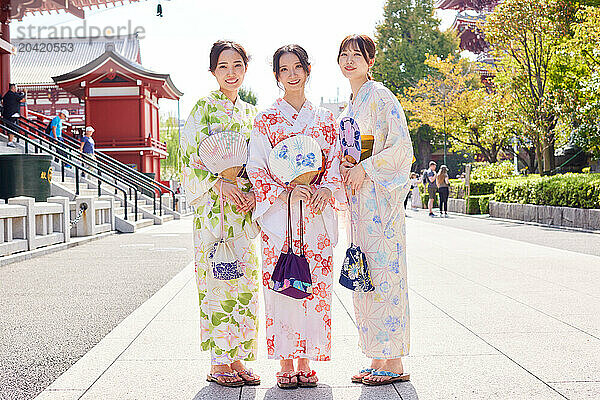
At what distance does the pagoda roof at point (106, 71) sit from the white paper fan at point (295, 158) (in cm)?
2618

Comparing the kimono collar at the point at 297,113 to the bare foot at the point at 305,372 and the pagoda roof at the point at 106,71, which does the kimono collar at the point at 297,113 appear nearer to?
the bare foot at the point at 305,372

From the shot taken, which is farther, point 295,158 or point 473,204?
point 473,204

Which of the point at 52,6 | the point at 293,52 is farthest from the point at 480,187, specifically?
the point at 293,52

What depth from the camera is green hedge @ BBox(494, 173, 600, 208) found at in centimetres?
1397

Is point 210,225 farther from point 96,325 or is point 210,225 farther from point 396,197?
point 96,325

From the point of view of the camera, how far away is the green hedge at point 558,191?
1397 cm

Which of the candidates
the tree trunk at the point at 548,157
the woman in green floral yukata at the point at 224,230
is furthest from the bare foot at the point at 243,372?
the tree trunk at the point at 548,157

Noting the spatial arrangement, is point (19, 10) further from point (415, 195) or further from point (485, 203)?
point (415, 195)

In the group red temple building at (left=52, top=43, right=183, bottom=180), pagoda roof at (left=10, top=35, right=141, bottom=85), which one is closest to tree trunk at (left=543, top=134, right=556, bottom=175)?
red temple building at (left=52, top=43, right=183, bottom=180)

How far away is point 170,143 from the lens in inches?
1788

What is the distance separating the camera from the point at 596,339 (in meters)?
4.39

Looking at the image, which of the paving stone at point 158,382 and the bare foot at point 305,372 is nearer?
the paving stone at point 158,382

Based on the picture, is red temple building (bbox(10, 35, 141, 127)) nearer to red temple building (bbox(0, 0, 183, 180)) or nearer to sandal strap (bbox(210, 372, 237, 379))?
red temple building (bbox(0, 0, 183, 180))

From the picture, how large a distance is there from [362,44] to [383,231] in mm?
1090
